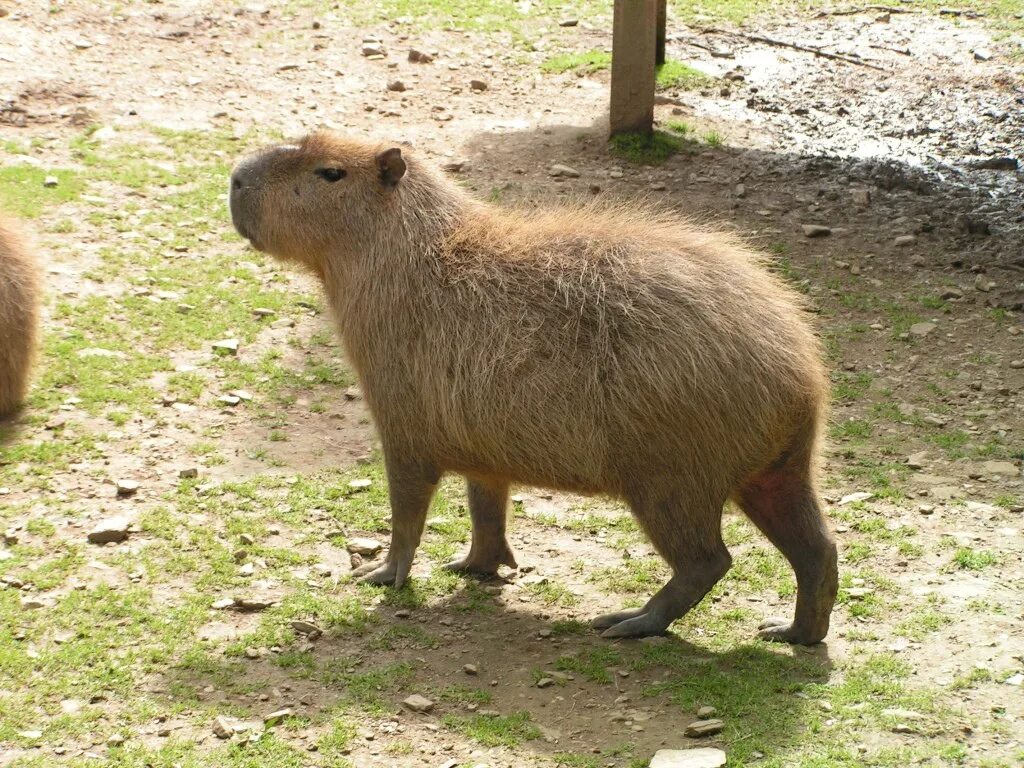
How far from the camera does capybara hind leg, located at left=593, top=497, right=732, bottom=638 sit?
152 inches

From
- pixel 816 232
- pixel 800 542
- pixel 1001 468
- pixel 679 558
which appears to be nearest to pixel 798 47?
pixel 816 232

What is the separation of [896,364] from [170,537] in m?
3.40

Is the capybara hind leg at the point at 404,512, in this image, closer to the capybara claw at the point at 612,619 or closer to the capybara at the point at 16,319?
the capybara claw at the point at 612,619

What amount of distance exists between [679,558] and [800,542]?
16.8 inches

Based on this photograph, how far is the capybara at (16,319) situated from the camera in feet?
17.2

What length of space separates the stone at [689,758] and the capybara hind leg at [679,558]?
728 mm

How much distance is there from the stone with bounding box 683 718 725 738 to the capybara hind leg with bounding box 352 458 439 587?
4.28 ft

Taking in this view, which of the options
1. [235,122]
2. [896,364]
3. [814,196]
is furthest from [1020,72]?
[235,122]

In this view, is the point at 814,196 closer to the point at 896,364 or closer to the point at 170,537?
the point at 896,364

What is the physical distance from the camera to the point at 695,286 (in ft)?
12.8

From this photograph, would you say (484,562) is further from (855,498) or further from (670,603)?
(855,498)

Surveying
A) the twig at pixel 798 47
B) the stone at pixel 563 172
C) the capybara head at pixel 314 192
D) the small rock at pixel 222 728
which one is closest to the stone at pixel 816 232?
the stone at pixel 563 172

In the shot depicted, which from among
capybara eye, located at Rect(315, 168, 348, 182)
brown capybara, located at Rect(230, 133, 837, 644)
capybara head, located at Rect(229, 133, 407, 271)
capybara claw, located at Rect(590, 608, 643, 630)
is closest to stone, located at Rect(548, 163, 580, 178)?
brown capybara, located at Rect(230, 133, 837, 644)

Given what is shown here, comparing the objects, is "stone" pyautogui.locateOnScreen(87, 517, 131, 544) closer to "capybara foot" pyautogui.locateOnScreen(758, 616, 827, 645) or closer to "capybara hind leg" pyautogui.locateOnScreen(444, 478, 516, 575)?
"capybara hind leg" pyautogui.locateOnScreen(444, 478, 516, 575)
